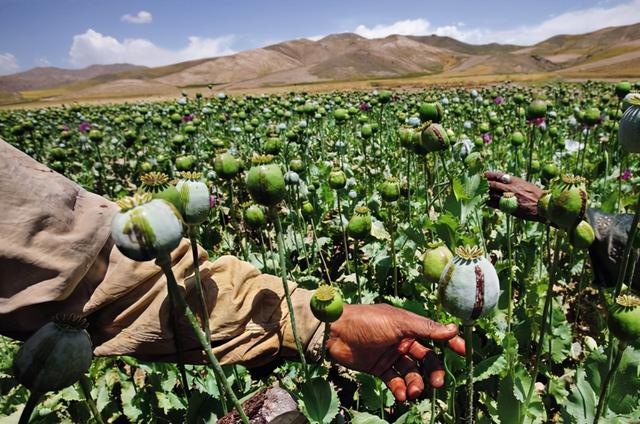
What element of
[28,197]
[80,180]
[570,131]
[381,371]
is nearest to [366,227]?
[381,371]

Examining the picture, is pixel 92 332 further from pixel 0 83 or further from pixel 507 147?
pixel 0 83

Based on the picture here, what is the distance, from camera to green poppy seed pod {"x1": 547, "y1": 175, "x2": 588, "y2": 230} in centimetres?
144

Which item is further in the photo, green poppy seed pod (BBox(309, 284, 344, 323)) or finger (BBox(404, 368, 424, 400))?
finger (BBox(404, 368, 424, 400))

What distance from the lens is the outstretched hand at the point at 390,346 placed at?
1768 mm

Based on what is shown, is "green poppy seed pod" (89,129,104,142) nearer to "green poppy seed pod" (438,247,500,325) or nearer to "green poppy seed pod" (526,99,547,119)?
"green poppy seed pod" (526,99,547,119)

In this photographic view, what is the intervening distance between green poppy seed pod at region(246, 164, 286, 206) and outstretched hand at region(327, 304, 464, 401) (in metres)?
0.71

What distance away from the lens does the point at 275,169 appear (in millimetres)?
1616

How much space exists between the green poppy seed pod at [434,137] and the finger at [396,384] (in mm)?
1294

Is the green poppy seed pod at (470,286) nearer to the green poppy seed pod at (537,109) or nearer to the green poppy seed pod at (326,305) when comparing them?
the green poppy seed pod at (326,305)

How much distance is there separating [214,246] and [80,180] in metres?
4.59

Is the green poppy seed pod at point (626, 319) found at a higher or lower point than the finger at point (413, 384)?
higher

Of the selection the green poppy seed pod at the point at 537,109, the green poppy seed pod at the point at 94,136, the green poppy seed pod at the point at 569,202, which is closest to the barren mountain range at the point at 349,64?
the green poppy seed pod at the point at 94,136

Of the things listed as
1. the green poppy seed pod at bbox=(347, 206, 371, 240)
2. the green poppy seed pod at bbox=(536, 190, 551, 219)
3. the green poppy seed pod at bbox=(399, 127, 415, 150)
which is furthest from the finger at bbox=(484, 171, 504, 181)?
the green poppy seed pod at bbox=(536, 190, 551, 219)

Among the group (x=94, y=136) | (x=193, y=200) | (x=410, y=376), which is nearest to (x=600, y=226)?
(x=410, y=376)
